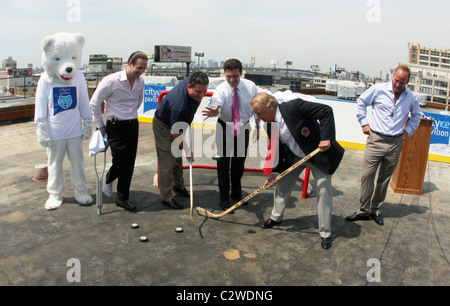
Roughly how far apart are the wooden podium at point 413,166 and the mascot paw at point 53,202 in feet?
16.1

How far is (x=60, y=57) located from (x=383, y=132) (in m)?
4.04

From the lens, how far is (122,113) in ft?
14.5

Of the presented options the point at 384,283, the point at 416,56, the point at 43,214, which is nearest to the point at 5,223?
the point at 43,214

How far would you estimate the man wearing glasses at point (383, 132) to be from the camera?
430 cm

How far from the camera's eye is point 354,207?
4.90 meters

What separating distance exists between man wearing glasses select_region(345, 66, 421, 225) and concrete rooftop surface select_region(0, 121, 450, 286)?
0.28 metres

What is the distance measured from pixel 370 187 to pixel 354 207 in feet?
1.95

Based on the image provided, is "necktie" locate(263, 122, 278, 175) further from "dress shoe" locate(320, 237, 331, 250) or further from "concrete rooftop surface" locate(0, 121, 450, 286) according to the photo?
"dress shoe" locate(320, 237, 331, 250)

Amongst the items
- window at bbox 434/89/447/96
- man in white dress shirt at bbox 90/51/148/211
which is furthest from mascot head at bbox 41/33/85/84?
window at bbox 434/89/447/96

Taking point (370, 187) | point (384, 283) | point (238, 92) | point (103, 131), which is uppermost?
point (238, 92)

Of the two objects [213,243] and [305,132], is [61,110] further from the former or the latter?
[305,132]

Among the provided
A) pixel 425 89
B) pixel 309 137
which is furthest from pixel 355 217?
pixel 425 89

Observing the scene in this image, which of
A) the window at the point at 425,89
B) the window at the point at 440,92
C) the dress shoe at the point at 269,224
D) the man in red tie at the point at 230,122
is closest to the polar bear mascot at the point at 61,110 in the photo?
the man in red tie at the point at 230,122
